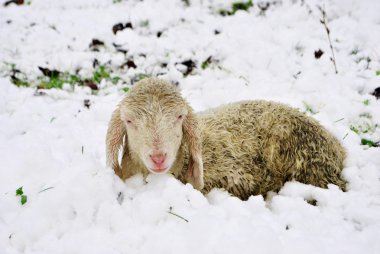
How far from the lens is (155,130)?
9.43 ft

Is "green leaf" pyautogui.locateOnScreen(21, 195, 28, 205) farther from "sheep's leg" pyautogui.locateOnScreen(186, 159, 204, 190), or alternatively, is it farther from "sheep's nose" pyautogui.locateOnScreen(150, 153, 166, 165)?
"sheep's leg" pyautogui.locateOnScreen(186, 159, 204, 190)

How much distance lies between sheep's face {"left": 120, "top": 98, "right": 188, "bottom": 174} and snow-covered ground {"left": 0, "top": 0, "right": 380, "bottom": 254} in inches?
7.2

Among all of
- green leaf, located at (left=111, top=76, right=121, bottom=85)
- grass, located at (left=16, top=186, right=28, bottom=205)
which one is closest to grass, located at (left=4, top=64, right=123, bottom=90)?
green leaf, located at (left=111, top=76, right=121, bottom=85)

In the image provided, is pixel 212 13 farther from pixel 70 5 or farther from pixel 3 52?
pixel 3 52

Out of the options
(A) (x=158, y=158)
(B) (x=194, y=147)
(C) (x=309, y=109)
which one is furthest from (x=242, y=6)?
(A) (x=158, y=158)

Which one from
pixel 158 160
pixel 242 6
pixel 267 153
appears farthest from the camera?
pixel 242 6

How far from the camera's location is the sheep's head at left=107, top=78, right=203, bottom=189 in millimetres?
2812

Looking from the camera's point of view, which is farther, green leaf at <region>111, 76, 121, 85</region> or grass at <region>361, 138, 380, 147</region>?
green leaf at <region>111, 76, 121, 85</region>

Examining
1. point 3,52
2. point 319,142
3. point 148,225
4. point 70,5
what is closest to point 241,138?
point 319,142

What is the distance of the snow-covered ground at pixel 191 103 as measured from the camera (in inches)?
93.4

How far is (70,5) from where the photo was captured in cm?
930

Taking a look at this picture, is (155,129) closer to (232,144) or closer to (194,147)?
(194,147)

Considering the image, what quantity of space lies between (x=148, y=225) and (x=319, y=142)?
2.16 metres

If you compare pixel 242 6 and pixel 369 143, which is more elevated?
pixel 242 6
